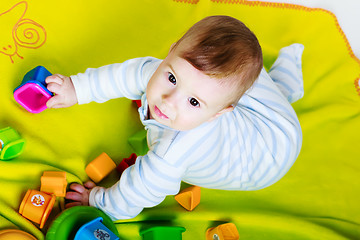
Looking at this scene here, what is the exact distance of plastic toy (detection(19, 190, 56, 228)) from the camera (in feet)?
2.61

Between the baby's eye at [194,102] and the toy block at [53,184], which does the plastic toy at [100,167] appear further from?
the baby's eye at [194,102]

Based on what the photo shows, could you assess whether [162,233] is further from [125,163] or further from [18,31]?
[18,31]

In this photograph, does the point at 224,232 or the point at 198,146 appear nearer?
the point at 198,146

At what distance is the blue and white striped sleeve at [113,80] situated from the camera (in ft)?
2.96

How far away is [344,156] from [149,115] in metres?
0.63

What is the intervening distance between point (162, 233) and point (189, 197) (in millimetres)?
115

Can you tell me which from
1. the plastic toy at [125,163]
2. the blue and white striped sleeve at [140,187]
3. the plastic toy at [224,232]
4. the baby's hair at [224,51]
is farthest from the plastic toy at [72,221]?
the baby's hair at [224,51]

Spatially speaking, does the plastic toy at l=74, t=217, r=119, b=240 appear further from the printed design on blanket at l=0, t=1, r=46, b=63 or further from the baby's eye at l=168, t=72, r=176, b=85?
the printed design on blanket at l=0, t=1, r=46, b=63

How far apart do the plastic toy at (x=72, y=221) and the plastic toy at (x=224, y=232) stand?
0.24 m

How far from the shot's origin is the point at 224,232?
0.95m

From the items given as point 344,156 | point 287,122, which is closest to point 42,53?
point 287,122

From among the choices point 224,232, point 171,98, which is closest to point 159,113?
point 171,98

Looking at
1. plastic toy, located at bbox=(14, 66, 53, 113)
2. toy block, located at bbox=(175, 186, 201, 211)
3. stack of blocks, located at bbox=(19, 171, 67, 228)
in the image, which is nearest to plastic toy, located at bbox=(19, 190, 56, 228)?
stack of blocks, located at bbox=(19, 171, 67, 228)

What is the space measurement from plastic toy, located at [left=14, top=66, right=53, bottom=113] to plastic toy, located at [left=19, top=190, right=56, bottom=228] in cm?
21
